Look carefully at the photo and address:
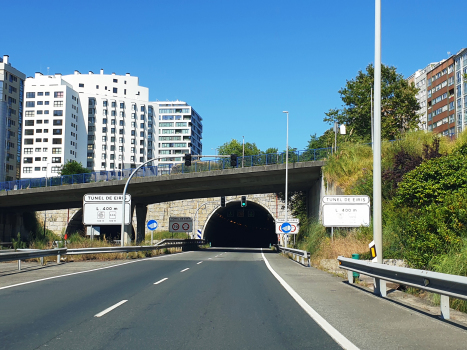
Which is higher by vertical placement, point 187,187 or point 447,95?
point 447,95

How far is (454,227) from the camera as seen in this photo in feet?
42.4

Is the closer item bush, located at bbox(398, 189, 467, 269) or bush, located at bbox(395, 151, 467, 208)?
bush, located at bbox(398, 189, 467, 269)

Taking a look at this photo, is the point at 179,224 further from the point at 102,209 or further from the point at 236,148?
the point at 236,148

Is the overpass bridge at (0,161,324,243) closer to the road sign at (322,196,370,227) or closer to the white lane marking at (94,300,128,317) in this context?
the road sign at (322,196,370,227)

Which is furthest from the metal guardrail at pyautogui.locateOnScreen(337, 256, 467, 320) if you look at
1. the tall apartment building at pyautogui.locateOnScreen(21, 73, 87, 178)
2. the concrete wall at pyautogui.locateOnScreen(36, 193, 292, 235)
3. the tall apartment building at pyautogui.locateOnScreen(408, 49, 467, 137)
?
the tall apartment building at pyautogui.locateOnScreen(21, 73, 87, 178)

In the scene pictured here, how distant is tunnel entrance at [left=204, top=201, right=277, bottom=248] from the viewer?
72562 millimetres

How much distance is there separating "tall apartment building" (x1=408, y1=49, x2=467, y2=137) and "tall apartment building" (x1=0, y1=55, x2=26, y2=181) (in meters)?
71.2

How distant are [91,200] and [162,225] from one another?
3813cm

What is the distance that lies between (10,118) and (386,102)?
74496 millimetres

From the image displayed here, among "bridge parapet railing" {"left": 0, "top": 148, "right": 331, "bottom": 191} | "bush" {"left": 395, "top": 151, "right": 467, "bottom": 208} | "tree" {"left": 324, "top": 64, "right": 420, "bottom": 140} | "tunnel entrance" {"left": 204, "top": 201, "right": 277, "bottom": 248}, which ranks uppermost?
"tree" {"left": 324, "top": 64, "right": 420, "bottom": 140}

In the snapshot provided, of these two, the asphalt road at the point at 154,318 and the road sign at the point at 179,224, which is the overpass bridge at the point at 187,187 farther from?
the asphalt road at the point at 154,318

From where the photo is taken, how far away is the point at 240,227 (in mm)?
92312

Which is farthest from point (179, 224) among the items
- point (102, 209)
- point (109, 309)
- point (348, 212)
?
point (109, 309)

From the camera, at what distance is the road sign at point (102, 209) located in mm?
31812
